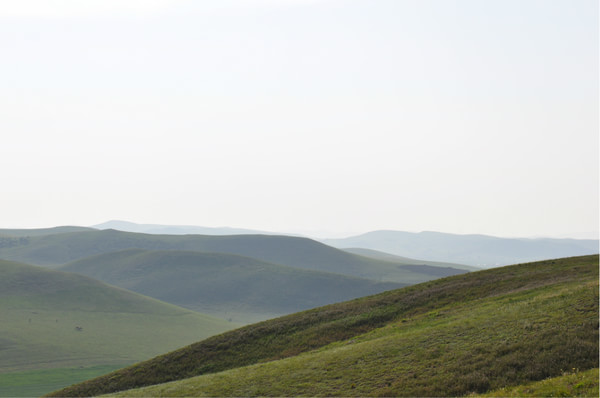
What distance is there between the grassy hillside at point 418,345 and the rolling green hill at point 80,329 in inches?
2197

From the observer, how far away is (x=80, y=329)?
6107 inches

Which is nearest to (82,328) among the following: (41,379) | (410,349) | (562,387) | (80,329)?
(80,329)

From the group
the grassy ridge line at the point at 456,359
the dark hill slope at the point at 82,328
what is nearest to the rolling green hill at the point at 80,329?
the dark hill slope at the point at 82,328

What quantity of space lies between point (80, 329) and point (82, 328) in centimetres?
242

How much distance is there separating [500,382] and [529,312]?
10.4 meters

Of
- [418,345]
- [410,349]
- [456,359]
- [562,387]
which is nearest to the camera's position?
[562,387]

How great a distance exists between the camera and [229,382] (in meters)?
39.4

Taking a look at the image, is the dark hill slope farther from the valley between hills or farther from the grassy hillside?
the grassy hillside

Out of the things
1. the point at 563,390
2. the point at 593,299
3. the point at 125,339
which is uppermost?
the point at 593,299

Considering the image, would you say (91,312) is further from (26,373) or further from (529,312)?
(529,312)

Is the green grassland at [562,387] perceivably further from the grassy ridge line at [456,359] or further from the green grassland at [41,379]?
the green grassland at [41,379]

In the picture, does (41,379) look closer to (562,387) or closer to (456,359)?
(456,359)

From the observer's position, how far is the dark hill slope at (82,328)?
124844mm

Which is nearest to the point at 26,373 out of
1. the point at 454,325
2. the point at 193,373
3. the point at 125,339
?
the point at 125,339
